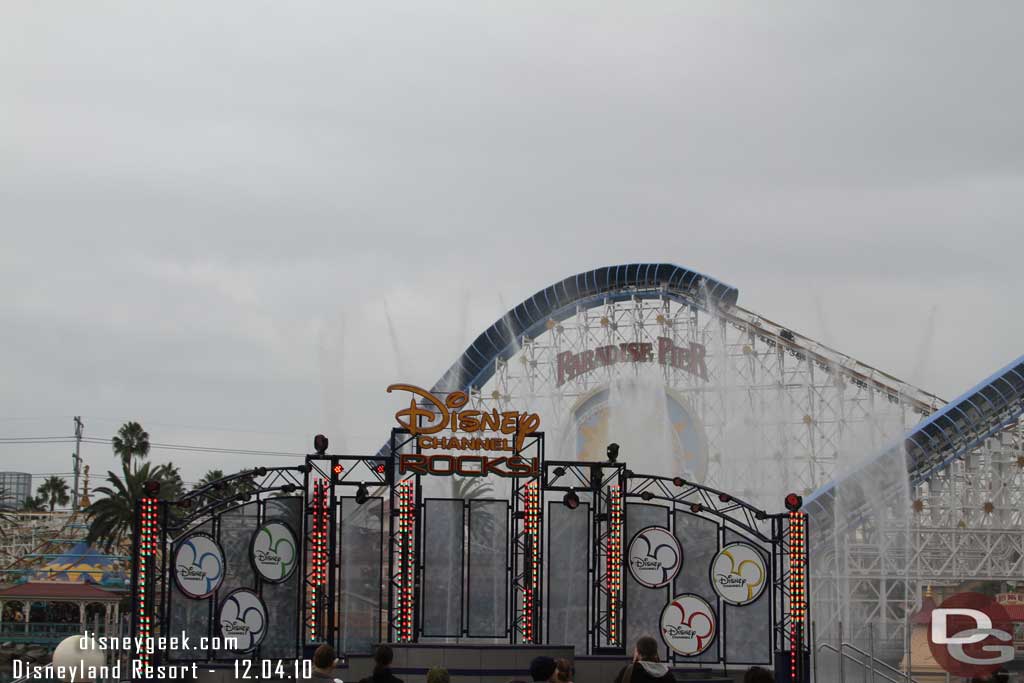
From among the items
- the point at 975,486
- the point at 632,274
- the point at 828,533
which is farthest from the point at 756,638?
the point at 632,274

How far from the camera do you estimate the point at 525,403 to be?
5375 centimetres

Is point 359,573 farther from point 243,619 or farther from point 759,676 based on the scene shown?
point 759,676

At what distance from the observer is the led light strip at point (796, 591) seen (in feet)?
80.5

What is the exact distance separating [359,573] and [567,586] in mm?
4377

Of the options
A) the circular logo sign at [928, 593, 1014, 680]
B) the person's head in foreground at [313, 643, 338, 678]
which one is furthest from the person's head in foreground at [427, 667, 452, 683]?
the circular logo sign at [928, 593, 1014, 680]

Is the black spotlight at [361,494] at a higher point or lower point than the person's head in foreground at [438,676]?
higher

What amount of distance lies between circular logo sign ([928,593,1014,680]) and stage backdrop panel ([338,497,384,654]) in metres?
11.2

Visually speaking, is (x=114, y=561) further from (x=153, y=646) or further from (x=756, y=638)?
(x=756, y=638)

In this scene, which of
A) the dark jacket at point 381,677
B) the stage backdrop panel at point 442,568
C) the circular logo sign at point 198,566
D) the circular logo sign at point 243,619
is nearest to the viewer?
the dark jacket at point 381,677

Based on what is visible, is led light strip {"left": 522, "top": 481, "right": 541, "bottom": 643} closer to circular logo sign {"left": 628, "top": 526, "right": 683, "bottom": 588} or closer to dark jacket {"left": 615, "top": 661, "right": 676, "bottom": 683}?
circular logo sign {"left": 628, "top": 526, "right": 683, "bottom": 588}

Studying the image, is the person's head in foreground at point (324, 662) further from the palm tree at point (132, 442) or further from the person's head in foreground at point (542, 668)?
the palm tree at point (132, 442)

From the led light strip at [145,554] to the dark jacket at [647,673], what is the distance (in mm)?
15103

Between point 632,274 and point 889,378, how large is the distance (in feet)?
36.4

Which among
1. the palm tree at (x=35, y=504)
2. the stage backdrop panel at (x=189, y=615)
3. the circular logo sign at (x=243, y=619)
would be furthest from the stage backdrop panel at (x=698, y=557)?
the palm tree at (x=35, y=504)
